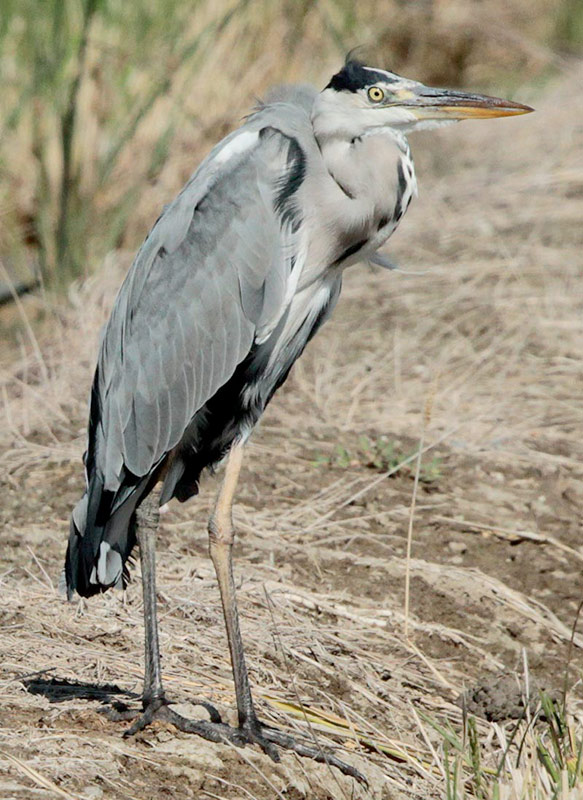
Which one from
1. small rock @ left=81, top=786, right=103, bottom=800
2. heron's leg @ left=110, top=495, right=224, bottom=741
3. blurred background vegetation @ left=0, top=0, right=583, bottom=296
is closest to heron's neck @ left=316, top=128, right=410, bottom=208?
heron's leg @ left=110, top=495, right=224, bottom=741

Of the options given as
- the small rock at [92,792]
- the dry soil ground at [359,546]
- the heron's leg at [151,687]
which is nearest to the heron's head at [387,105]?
the dry soil ground at [359,546]

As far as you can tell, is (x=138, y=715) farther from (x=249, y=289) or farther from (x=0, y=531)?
(x=0, y=531)

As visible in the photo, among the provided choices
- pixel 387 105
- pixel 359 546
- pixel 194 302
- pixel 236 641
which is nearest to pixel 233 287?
pixel 194 302

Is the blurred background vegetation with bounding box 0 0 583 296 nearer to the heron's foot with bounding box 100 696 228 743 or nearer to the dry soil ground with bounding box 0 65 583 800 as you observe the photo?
the dry soil ground with bounding box 0 65 583 800

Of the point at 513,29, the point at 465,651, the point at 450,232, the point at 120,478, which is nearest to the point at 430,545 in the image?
the point at 465,651

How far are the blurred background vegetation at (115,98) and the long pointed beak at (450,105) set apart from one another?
269 centimetres

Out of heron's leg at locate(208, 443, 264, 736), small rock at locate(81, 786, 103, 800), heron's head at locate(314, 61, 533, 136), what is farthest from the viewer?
heron's head at locate(314, 61, 533, 136)

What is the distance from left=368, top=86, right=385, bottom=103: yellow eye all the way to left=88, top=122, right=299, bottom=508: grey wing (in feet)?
0.79

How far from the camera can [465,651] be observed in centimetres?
393

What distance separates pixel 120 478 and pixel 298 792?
3.19 feet

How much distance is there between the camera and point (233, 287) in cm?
338

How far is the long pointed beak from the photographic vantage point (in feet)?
10.8

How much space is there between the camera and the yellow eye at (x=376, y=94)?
10.9 feet

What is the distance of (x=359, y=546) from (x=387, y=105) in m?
1.68
